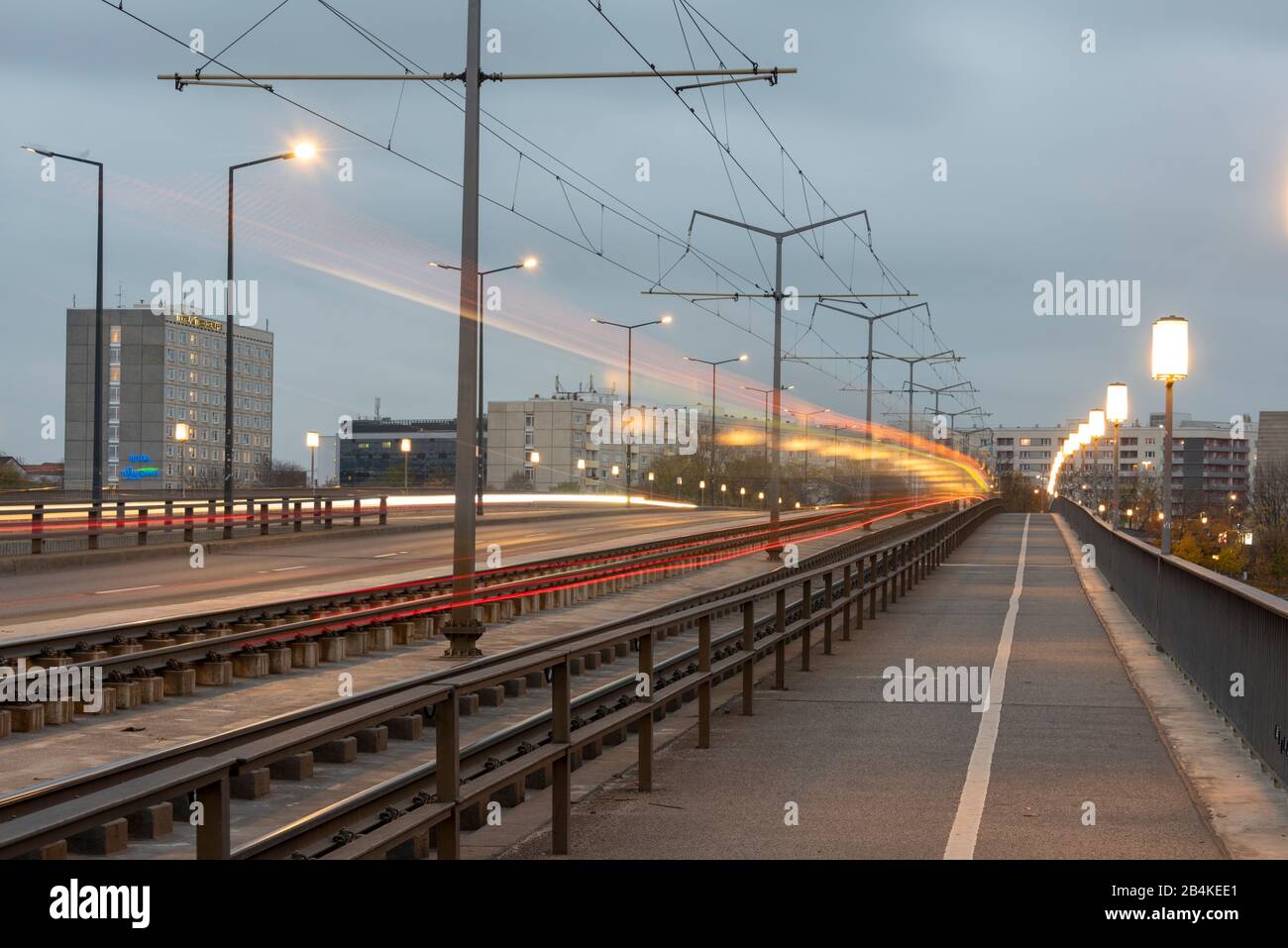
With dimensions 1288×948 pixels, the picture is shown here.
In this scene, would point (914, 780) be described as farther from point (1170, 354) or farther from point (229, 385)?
point (229, 385)

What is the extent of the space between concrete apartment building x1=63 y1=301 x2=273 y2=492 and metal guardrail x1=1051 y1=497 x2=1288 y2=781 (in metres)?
129

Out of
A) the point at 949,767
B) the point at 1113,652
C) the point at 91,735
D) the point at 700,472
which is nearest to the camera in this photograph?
the point at 949,767

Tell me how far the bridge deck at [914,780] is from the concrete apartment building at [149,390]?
132 meters

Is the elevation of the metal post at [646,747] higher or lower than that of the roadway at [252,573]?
higher

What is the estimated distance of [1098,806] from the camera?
29.8 feet

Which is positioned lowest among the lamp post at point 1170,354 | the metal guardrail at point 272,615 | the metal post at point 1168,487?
the metal guardrail at point 272,615

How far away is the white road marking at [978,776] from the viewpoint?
26.2ft

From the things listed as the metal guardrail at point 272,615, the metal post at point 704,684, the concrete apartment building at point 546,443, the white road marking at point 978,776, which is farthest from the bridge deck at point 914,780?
the concrete apartment building at point 546,443

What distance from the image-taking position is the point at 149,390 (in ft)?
513

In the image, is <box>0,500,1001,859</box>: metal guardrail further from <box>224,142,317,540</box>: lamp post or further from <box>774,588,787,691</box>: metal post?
<box>224,142,317,540</box>: lamp post

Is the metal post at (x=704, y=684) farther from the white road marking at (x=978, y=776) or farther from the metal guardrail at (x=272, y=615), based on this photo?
the metal guardrail at (x=272, y=615)

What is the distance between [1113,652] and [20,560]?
2064 centimetres
